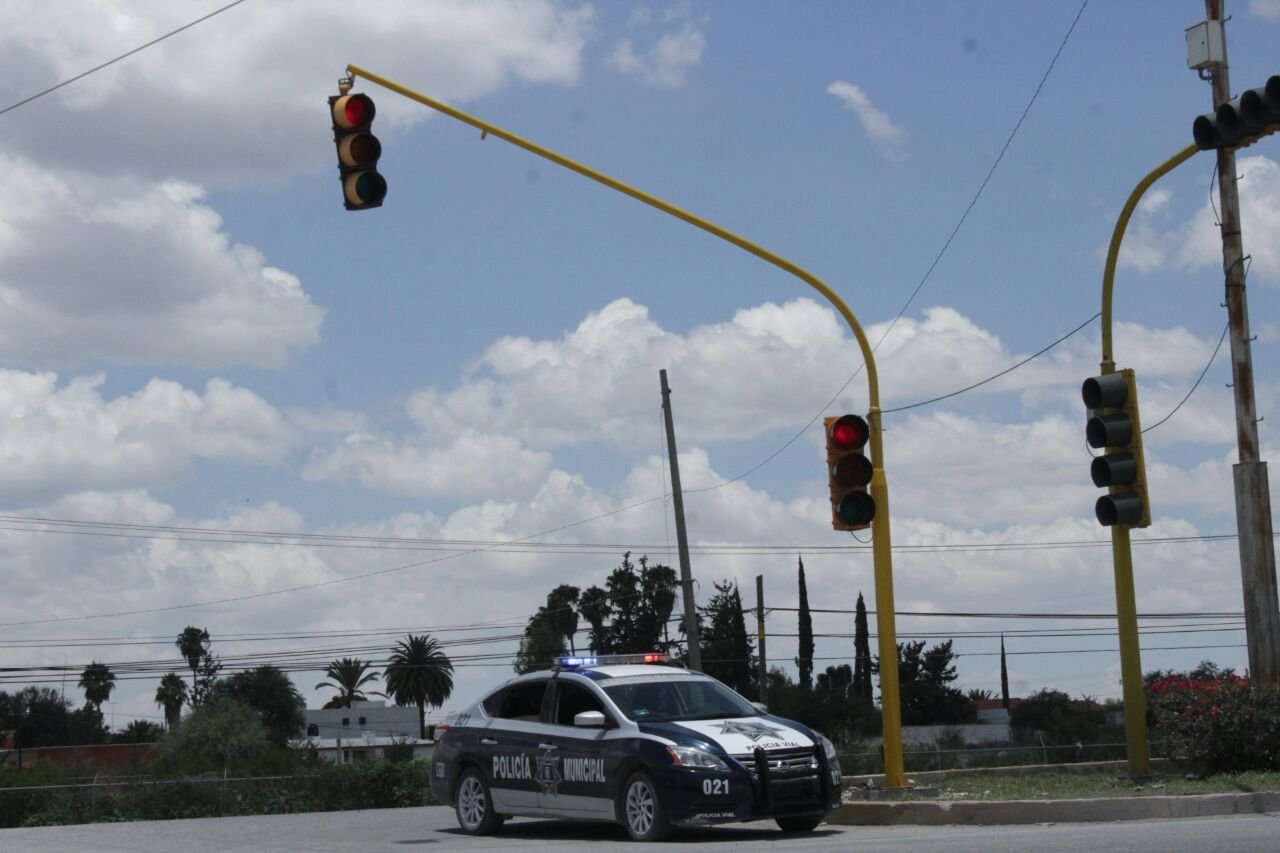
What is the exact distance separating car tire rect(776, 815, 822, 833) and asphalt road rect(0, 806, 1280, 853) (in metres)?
0.10

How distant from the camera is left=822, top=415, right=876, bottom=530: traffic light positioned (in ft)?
51.3

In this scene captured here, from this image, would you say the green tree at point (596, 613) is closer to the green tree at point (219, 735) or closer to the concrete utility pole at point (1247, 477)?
the green tree at point (219, 735)

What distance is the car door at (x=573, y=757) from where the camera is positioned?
14.4 metres

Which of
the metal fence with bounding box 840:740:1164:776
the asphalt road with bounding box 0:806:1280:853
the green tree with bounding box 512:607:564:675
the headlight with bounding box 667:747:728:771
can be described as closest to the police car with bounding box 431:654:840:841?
the headlight with bounding box 667:747:728:771

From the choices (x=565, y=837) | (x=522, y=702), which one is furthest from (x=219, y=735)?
(x=565, y=837)

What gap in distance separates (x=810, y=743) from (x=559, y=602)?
241 feet

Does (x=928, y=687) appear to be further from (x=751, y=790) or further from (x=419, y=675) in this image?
(x=751, y=790)

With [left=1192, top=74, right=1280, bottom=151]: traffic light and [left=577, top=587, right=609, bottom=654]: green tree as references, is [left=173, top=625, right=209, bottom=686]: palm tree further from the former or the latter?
[left=1192, top=74, right=1280, bottom=151]: traffic light

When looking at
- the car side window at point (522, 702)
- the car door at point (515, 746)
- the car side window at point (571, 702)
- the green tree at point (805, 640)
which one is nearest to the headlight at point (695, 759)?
the car side window at point (571, 702)

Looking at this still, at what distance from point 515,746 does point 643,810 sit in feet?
6.60

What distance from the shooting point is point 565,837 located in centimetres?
1505

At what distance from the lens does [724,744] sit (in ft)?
44.9

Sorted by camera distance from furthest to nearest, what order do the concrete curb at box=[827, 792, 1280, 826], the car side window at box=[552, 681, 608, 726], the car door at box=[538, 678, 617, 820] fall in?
the car side window at box=[552, 681, 608, 726] → the car door at box=[538, 678, 617, 820] → the concrete curb at box=[827, 792, 1280, 826]

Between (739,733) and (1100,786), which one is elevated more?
(739,733)
